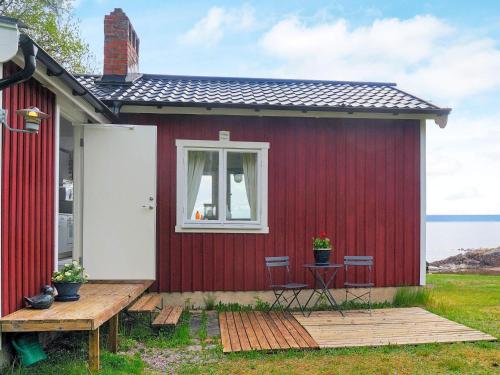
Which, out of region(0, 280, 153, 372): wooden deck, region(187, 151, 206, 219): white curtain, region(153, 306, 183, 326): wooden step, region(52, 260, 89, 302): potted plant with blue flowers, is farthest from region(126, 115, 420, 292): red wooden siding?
region(52, 260, 89, 302): potted plant with blue flowers

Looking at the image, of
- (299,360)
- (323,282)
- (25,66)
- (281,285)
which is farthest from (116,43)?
(299,360)

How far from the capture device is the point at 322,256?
6.31m

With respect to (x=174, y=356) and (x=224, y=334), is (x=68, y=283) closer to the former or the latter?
(x=174, y=356)

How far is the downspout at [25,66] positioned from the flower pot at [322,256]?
4222mm

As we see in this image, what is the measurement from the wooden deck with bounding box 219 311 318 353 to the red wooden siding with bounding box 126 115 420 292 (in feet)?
2.54

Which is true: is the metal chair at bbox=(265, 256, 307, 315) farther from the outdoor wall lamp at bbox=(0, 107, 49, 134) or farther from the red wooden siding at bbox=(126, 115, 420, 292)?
the outdoor wall lamp at bbox=(0, 107, 49, 134)

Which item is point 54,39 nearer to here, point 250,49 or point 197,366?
point 250,49

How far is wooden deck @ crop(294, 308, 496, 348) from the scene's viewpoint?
489cm

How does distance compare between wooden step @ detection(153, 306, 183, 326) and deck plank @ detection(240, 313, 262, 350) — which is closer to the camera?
deck plank @ detection(240, 313, 262, 350)

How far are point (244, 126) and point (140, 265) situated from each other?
2462 millimetres

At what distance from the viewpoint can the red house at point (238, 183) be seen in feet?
19.9

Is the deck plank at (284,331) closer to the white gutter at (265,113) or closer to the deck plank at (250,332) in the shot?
the deck plank at (250,332)

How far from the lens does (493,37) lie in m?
12.5


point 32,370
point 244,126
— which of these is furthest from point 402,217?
point 32,370
